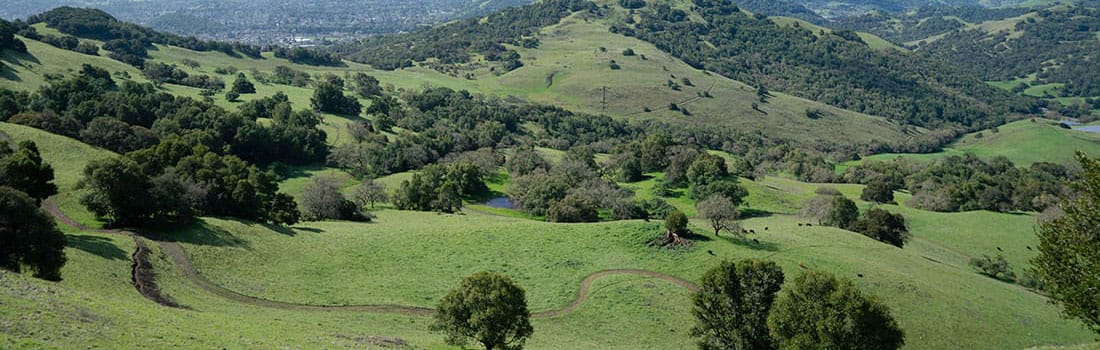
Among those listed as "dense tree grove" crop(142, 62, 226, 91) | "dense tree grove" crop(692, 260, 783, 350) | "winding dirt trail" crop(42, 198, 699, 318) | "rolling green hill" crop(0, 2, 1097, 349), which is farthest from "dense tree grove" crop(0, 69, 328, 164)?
"dense tree grove" crop(692, 260, 783, 350)

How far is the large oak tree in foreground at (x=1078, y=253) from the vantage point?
26980 millimetres

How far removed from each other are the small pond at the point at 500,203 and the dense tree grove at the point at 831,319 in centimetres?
7867

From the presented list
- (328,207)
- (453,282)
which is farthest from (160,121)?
(453,282)

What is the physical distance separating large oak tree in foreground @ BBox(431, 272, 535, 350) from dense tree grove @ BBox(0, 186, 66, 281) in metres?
26.9

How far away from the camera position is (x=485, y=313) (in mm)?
38000

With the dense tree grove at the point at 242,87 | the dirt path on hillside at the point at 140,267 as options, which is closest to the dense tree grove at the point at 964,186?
the dirt path on hillside at the point at 140,267

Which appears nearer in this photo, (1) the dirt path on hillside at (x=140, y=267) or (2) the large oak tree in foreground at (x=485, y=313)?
(2) the large oak tree in foreground at (x=485, y=313)

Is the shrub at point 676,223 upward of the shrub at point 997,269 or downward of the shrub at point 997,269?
upward

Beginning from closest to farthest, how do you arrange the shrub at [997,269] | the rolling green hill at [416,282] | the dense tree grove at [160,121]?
the rolling green hill at [416,282]
the shrub at [997,269]
the dense tree grove at [160,121]

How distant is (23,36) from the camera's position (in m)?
162

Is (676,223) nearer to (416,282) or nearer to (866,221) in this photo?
(416,282)

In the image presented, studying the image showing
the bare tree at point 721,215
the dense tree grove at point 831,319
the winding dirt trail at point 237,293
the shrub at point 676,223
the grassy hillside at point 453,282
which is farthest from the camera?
the bare tree at point 721,215

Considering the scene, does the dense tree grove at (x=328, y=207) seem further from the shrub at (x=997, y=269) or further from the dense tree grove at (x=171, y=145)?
the shrub at (x=997, y=269)

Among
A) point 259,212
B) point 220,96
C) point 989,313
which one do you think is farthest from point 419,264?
point 220,96
